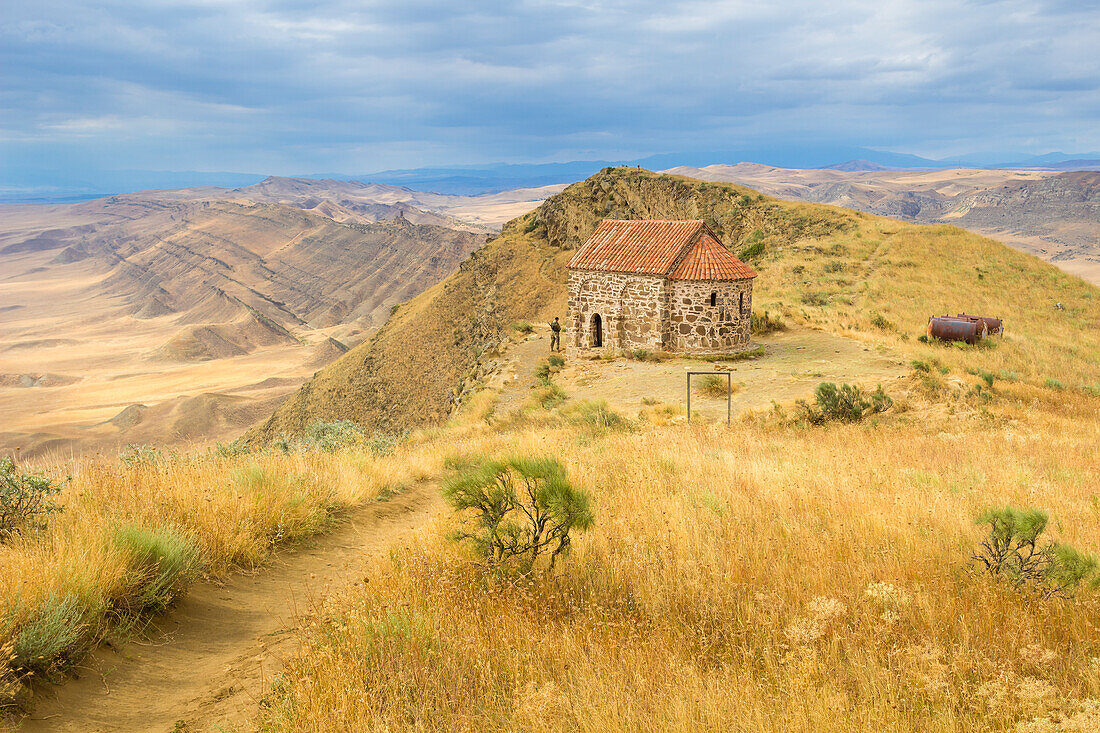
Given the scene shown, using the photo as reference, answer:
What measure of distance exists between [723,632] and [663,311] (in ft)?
68.5

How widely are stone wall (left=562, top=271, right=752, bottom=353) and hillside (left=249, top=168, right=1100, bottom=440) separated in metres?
5.34

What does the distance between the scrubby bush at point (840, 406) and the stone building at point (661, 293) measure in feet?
30.1

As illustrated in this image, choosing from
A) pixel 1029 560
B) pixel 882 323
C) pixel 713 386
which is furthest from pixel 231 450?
pixel 882 323

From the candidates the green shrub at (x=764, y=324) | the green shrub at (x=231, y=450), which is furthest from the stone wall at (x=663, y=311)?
the green shrub at (x=231, y=450)

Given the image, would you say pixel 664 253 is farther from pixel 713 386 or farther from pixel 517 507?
pixel 517 507

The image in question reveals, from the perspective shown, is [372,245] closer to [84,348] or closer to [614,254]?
[84,348]

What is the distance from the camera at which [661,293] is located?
24.4m

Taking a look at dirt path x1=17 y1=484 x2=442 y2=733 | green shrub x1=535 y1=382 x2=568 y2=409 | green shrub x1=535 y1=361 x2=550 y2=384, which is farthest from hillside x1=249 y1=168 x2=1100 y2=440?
dirt path x1=17 y1=484 x2=442 y2=733

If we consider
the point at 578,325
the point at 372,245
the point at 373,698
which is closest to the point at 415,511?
the point at 373,698

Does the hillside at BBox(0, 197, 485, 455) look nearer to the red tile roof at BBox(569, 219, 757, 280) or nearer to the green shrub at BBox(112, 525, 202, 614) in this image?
the red tile roof at BBox(569, 219, 757, 280)

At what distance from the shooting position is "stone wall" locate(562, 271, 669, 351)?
24750 mm

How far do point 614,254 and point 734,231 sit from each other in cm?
2821

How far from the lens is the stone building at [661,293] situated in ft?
78.9

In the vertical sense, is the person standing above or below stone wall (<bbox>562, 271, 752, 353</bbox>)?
below
